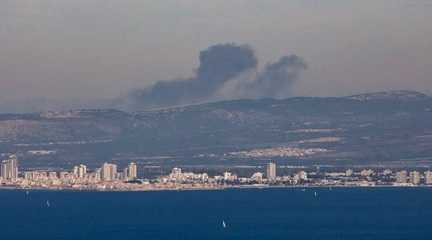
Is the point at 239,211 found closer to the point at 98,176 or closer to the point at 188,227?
the point at 188,227

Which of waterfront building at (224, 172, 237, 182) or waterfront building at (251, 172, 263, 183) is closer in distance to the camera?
waterfront building at (224, 172, 237, 182)

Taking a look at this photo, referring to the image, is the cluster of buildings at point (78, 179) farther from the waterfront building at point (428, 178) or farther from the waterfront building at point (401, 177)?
the waterfront building at point (428, 178)

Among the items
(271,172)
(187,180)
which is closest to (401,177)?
(271,172)

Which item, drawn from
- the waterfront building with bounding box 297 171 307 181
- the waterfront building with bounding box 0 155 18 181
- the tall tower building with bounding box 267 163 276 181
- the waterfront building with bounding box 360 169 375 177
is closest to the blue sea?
the waterfront building with bounding box 297 171 307 181

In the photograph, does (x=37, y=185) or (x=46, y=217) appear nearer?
(x=46, y=217)

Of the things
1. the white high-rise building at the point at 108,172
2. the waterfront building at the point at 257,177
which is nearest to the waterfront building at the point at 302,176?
the waterfront building at the point at 257,177

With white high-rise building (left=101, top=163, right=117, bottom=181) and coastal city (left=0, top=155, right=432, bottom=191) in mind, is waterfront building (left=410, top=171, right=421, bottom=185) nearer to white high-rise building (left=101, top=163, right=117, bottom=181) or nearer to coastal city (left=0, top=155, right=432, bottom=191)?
coastal city (left=0, top=155, right=432, bottom=191)

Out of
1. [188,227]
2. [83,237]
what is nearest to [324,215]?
[188,227]
